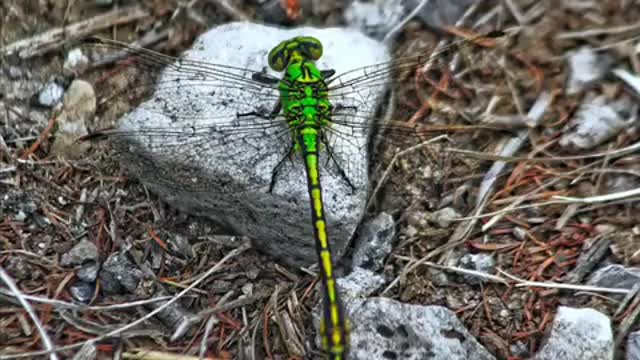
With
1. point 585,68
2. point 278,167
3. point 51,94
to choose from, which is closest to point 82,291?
point 278,167

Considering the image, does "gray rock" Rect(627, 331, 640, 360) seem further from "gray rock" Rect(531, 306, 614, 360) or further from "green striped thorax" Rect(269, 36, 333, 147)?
"green striped thorax" Rect(269, 36, 333, 147)

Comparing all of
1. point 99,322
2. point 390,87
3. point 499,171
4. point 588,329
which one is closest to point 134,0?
point 390,87

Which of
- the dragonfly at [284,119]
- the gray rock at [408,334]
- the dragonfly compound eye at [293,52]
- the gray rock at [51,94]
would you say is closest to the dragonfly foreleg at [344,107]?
the dragonfly at [284,119]

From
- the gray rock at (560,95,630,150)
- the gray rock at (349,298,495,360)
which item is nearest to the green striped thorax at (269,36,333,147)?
the gray rock at (349,298,495,360)

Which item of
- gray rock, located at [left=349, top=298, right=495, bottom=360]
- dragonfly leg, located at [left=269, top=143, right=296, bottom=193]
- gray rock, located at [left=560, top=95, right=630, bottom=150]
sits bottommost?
gray rock, located at [left=349, top=298, right=495, bottom=360]

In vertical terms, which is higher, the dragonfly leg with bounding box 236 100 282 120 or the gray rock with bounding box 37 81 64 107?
the gray rock with bounding box 37 81 64 107

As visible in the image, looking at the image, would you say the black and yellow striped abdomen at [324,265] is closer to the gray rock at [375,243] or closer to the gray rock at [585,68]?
the gray rock at [375,243]

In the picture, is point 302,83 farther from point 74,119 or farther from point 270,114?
point 74,119
